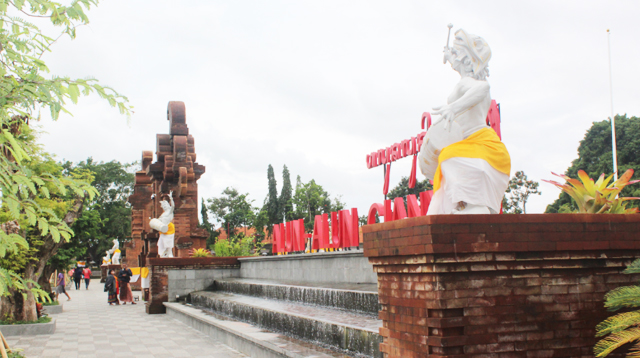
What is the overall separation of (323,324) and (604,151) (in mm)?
41645

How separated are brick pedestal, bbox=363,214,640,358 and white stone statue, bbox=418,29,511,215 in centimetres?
80

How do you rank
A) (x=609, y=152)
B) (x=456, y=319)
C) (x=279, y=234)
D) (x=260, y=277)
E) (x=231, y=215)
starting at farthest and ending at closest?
(x=231, y=215) < (x=609, y=152) < (x=279, y=234) < (x=260, y=277) < (x=456, y=319)

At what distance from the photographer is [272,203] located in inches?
2413

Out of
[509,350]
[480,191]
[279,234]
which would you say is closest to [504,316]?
[509,350]

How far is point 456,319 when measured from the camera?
141 inches

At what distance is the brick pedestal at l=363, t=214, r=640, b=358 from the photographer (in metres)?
3.61

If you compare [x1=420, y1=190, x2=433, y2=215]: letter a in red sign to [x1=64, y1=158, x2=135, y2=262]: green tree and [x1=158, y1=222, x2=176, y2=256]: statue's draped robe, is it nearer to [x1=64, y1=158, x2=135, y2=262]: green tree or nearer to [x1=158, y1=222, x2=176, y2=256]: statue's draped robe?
[x1=158, y1=222, x2=176, y2=256]: statue's draped robe

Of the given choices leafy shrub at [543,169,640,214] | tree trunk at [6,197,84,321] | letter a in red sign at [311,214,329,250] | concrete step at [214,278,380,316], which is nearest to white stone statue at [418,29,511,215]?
leafy shrub at [543,169,640,214]

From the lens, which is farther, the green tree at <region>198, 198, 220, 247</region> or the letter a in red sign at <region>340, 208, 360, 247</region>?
the green tree at <region>198, 198, 220, 247</region>

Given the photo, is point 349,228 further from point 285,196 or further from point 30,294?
point 285,196

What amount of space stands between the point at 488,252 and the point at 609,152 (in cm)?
4285

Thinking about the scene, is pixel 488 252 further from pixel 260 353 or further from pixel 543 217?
pixel 260 353

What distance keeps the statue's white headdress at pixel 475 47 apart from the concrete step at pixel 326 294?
3.79m

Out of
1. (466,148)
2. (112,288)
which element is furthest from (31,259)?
(466,148)
